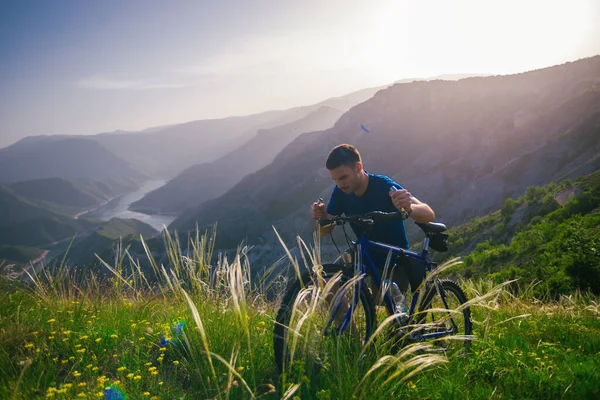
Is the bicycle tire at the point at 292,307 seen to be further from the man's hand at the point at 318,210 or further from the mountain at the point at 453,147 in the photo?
the mountain at the point at 453,147

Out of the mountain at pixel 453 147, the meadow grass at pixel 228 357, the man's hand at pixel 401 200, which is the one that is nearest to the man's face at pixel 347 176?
the man's hand at pixel 401 200

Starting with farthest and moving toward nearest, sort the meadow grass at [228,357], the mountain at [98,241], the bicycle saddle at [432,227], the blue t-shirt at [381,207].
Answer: the mountain at [98,241] → the blue t-shirt at [381,207] → the bicycle saddle at [432,227] → the meadow grass at [228,357]

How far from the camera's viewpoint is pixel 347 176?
4.14m

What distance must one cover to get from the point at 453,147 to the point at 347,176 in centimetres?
8700

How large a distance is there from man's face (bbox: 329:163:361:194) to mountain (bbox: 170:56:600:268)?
43.1 metres

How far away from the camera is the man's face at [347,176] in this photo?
412cm

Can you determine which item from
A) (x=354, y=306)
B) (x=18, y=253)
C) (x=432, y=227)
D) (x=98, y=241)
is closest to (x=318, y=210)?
(x=354, y=306)

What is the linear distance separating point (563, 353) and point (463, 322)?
0.96 m

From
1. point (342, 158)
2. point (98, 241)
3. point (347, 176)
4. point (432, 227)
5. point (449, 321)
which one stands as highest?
point (342, 158)

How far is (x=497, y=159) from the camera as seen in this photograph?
231 ft

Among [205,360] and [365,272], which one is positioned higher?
[365,272]

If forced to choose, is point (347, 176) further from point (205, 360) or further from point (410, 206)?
point (205, 360)

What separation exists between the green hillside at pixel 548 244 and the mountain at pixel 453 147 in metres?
15.0

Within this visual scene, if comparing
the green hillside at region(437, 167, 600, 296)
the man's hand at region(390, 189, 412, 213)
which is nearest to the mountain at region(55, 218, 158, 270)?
the green hillside at region(437, 167, 600, 296)
